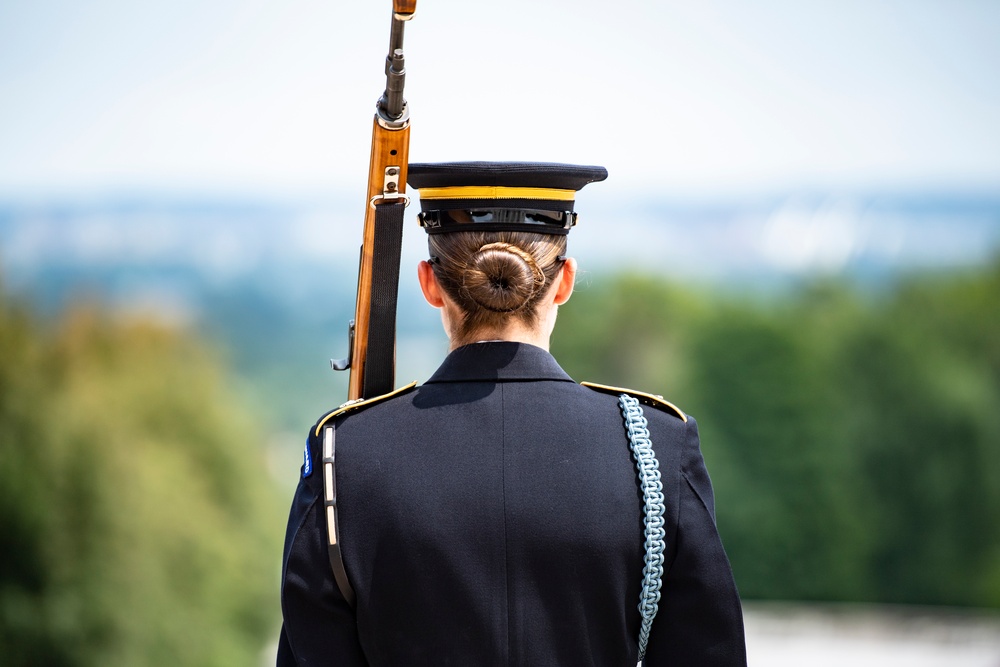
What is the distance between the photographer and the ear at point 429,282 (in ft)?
9.45

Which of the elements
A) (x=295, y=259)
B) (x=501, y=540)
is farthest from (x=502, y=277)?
(x=295, y=259)

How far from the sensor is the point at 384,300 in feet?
10.8

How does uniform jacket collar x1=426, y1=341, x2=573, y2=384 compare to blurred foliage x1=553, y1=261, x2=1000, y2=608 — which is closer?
uniform jacket collar x1=426, y1=341, x2=573, y2=384

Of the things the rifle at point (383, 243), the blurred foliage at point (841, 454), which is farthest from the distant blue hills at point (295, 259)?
the rifle at point (383, 243)

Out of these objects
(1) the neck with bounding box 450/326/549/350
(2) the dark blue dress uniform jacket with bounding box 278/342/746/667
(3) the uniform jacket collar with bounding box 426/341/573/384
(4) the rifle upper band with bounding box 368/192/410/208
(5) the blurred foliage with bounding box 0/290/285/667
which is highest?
(4) the rifle upper band with bounding box 368/192/410/208

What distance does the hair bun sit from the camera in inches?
109

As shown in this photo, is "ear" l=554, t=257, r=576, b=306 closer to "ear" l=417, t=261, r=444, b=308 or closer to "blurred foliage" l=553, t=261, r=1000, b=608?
"ear" l=417, t=261, r=444, b=308

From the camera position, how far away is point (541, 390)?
2.91m

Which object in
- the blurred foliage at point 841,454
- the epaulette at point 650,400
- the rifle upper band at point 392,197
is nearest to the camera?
the epaulette at point 650,400

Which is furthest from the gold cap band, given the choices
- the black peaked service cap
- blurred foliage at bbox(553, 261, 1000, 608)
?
blurred foliage at bbox(553, 261, 1000, 608)

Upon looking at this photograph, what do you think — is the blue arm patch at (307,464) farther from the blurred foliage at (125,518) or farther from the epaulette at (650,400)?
the blurred foliage at (125,518)

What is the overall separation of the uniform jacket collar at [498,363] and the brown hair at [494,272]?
48 mm

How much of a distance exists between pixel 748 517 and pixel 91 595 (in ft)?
106

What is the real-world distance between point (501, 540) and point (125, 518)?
39.2 m
